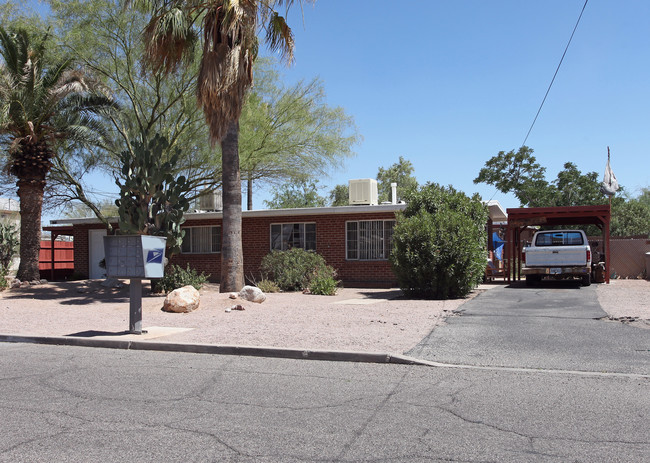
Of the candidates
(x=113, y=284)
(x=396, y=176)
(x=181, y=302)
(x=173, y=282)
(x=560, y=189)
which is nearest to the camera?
(x=181, y=302)

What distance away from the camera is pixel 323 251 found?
2039 centimetres

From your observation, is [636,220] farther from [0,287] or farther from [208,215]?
[0,287]

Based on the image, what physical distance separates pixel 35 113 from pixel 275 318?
448 inches

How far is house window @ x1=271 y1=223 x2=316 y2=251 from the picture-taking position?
20891mm

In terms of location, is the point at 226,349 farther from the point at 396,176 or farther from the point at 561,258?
the point at 396,176

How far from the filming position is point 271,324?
10531 mm

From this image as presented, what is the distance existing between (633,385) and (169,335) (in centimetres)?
673

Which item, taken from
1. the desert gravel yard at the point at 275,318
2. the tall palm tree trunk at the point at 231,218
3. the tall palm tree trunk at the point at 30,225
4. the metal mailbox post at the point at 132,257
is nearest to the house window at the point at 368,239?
the desert gravel yard at the point at 275,318

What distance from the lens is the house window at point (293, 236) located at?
68.5 feet

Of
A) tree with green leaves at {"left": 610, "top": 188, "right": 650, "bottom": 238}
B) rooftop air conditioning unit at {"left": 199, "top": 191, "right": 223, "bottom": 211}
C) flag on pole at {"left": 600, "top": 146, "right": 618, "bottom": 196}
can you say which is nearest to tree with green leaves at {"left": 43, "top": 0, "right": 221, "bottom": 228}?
rooftop air conditioning unit at {"left": 199, "top": 191, "right": 223, "bottom": 211}

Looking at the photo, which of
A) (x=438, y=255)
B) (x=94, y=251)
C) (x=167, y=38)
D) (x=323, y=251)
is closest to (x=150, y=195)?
(x=167, y=38)

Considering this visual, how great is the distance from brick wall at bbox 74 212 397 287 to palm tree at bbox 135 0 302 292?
16.4 feet

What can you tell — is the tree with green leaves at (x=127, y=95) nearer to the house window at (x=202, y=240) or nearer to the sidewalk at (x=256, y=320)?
the house window at (x=202, y=240)

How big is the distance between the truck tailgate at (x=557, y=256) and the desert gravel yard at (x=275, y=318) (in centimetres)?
166
